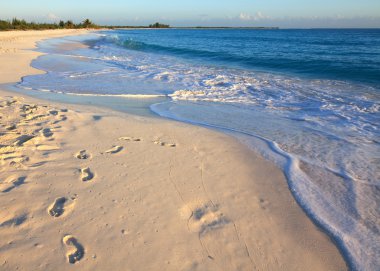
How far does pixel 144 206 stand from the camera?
10.1 ft

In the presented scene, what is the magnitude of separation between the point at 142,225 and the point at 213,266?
78cm

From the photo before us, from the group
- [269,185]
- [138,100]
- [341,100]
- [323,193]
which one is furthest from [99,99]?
[341,100]

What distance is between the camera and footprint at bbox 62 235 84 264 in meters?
2.37

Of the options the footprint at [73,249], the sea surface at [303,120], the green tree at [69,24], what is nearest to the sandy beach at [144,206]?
the footprint at [73,249]

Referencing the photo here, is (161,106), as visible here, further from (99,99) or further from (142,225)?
(142,225)

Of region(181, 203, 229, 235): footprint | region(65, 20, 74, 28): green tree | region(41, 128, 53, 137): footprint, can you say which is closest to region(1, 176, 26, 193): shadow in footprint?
region(41, 128, 53, 137): footprint

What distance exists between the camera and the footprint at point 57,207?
2.87 metres

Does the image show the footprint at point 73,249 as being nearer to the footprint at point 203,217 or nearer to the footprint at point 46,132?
the footprint at point 203,217

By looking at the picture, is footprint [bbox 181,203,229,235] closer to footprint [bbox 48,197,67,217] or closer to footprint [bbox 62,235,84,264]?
footprint [bbox 62,235,84,264]

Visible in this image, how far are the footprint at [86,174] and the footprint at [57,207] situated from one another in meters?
0.42

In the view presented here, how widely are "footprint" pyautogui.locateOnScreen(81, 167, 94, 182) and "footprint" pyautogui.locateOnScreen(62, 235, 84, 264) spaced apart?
0.99 meters

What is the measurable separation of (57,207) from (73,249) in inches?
25.8

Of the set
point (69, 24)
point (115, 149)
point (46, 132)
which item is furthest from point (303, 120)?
point (69, 24)

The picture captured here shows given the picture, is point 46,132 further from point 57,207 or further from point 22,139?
point 57,207
